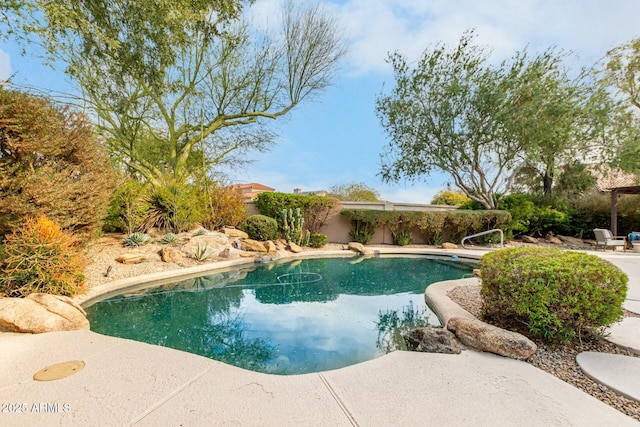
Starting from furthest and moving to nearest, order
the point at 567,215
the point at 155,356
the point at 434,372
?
1. the point at 567,215
2. the point at 155,356
3. the point at 434,372

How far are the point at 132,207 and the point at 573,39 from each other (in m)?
16.8

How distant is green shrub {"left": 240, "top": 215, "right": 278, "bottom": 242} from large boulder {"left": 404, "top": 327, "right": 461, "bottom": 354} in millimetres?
7592

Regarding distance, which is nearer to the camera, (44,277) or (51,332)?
(51,332)

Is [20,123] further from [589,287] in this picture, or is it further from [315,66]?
[315,66]

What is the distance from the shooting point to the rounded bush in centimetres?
269

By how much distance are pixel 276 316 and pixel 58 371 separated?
2478 millimetres

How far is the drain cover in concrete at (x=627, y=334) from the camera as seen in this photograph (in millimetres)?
2793

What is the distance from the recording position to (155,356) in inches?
100

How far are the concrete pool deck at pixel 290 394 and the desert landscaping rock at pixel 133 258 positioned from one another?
4.12 metres

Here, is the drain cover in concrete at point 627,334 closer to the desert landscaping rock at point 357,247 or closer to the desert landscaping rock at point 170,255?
the desert landscaping rock at point 357,247

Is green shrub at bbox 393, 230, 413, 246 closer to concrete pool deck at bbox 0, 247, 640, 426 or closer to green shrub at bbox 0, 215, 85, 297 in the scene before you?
concrete pool deck at bbox 0, 247, 640, 426

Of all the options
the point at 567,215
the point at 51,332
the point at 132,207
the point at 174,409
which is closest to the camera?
the point at 174,409

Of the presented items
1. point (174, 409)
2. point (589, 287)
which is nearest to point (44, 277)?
point (174, 409)

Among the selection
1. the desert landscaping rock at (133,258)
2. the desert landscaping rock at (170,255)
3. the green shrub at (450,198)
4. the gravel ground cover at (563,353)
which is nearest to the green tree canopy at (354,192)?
the green shrub at (450,198)
